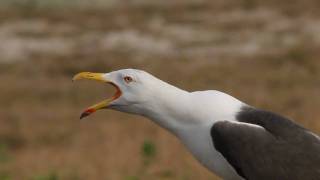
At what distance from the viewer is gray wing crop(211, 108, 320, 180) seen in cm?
755

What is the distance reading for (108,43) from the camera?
33.0 meters

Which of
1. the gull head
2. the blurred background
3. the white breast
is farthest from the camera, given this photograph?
the blurred background

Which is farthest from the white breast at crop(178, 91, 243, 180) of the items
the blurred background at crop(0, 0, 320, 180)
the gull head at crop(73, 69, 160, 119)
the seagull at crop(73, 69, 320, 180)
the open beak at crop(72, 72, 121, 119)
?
the blurred background at crop(0, 0, 320, 180)

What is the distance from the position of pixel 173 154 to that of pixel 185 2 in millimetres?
29726

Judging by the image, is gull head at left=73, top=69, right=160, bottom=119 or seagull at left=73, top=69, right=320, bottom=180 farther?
gull head at left=73, top=69, right=160, bottom=119

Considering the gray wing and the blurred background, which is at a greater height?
the gray wing

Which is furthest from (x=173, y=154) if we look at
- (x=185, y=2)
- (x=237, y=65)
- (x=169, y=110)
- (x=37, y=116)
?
(x=185, y=2)

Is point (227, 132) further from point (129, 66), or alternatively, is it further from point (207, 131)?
point (129, 66)

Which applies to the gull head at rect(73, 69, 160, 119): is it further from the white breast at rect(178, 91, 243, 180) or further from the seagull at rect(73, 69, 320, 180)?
the white breast at rect(178, 91, 243, 180)

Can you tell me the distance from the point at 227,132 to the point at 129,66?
2026 centimetres

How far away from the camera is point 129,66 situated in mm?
27703

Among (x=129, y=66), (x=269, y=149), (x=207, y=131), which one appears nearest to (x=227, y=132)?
(x=207, y=131)

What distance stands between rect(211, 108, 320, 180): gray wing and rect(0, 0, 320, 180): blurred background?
2.29 metres

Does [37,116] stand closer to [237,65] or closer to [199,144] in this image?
[237,65]
